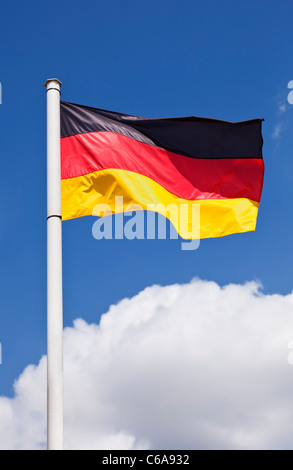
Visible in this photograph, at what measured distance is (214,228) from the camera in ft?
58.1

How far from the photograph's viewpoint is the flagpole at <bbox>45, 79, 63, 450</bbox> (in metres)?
13.5

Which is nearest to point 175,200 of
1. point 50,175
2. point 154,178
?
point 154,178

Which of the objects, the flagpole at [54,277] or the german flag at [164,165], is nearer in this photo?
the flagpole at [54,277]

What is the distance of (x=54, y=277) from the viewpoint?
14.4 metres

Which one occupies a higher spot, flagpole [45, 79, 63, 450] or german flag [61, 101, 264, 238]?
german flag [61, 101, 264, 238]

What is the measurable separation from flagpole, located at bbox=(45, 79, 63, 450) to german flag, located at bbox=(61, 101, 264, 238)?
118 cm

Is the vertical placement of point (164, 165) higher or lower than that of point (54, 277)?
higher

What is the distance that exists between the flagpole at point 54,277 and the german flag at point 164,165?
1.18m

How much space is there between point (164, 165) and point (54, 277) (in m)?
4.95

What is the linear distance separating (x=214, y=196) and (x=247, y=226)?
1024mm

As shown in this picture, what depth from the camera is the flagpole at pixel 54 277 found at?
44.2 feet
